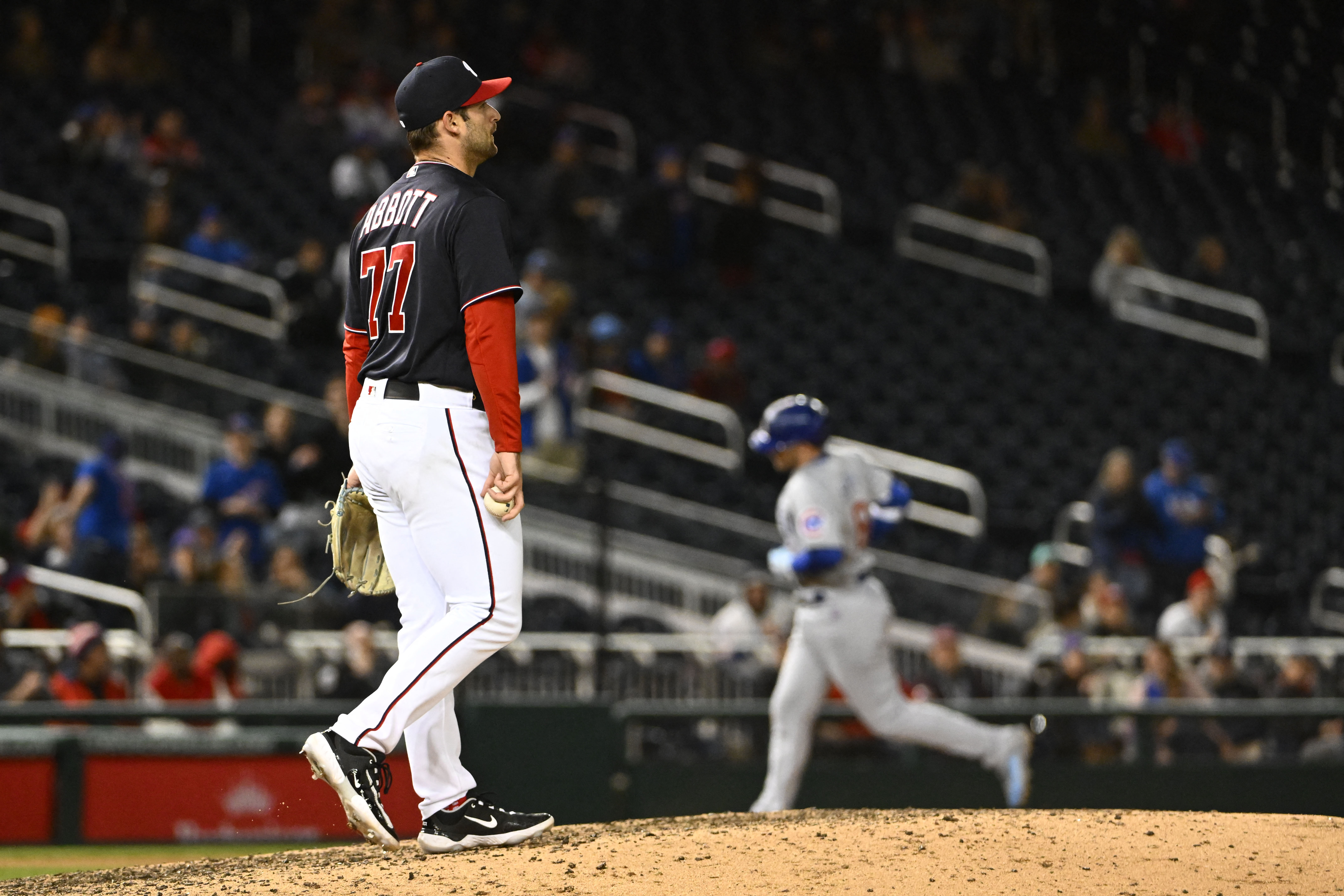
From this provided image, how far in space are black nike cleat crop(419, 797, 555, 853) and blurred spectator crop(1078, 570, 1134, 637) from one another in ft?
21.5

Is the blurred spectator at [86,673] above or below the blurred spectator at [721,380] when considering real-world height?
below

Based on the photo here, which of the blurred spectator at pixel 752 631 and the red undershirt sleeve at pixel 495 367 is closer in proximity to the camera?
the red undershirt sleeve at pixel 495 367

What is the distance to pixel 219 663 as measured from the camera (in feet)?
32.4

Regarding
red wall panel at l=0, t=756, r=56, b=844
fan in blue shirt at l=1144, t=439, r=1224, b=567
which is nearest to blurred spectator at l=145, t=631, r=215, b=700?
red wall panel at l=0, t=756, r=56, b=844

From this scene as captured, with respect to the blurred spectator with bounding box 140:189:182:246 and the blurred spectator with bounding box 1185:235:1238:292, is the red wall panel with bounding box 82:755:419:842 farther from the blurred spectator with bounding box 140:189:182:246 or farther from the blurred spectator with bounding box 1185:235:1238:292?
the blurred spectator with bounding box 1185:235:1238:292

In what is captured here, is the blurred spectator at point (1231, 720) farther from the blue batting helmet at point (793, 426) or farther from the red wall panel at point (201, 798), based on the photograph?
the red wall panel at point (201, 798)

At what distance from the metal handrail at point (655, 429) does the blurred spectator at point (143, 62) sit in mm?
5830

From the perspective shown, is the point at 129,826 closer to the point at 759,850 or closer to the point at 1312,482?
the point at 759,850

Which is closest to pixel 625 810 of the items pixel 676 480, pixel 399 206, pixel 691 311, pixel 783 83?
pixel 676 480

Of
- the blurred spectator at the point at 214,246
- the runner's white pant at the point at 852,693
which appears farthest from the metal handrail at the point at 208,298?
the runner's white pant at the point at 852,693

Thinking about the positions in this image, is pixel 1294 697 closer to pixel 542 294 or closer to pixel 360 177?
pixel 542 294

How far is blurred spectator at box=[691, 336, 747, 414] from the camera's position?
46.2 ft

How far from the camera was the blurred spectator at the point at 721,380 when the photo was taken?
1409cm

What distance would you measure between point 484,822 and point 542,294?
8.53 metres
